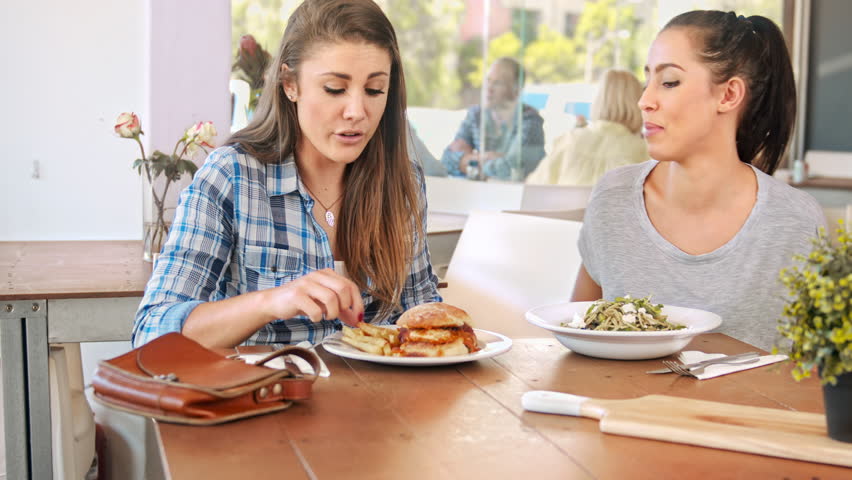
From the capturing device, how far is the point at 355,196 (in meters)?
1.86

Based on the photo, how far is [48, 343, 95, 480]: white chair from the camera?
2.22 meters

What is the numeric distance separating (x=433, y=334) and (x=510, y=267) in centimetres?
137

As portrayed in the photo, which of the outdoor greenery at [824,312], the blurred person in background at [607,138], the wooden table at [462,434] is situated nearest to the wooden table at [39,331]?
the wooden table at [462,434]

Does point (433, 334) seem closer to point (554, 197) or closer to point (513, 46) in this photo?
point (554, 197)

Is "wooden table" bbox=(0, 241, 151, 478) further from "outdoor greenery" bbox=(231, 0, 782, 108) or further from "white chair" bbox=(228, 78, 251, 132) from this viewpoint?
"outdoor greenery" bbox=(231, 0, 782, 108)

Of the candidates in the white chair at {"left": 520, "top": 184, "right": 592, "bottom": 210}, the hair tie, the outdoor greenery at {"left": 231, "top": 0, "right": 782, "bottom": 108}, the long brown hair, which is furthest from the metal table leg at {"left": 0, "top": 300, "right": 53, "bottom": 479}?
the outdoor greenery at {"left": 231, "top": 0, "right": 782, "bottom": 108}

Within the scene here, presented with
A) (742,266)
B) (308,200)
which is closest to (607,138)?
(742,266)

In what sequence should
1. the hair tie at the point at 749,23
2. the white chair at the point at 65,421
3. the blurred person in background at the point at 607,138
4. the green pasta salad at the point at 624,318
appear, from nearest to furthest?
the green pasta salad at the point at 624,318
the hair tie at the point at 749,23
the white chair at the point at 65,421
the blurred person in background at the point at 607,138

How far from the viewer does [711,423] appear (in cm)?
106

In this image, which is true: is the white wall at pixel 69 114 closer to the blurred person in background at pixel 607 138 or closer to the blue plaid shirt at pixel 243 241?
the blurred person in background at pixel 607 138

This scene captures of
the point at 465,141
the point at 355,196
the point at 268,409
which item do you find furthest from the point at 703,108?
the point at 465,141

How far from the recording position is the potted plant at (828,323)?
911 mm

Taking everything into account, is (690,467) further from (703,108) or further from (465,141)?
(465,141)

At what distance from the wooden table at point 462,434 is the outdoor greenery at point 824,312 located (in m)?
0.12
